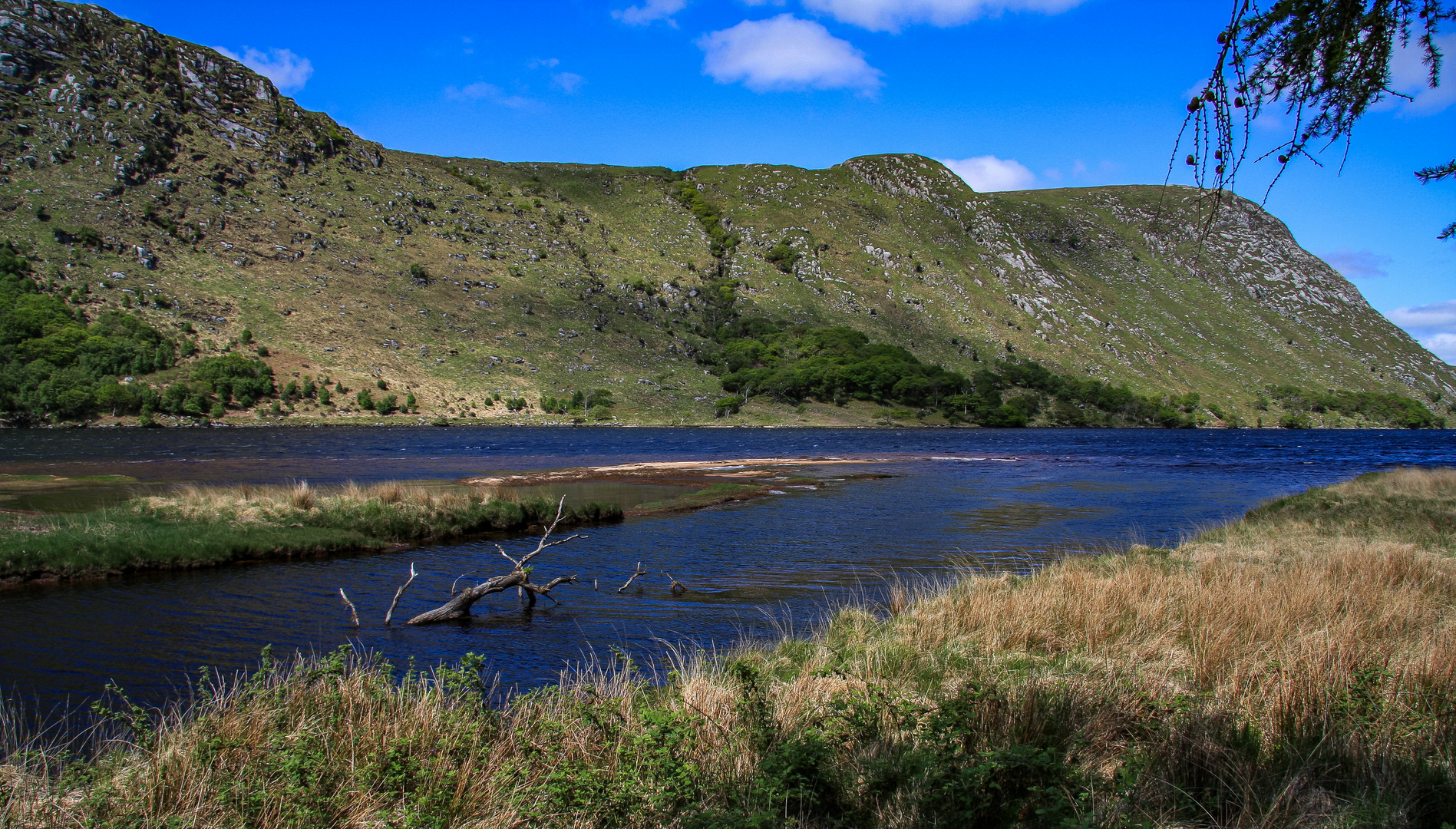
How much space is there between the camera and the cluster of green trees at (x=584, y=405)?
120750mm

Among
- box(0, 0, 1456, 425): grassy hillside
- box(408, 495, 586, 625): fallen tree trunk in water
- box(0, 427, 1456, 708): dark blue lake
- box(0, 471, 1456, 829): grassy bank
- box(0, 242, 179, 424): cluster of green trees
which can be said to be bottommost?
box(0, 427, 1456, 708): dark blue lake

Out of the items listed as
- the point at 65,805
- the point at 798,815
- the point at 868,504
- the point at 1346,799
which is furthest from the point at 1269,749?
the point at 868,504

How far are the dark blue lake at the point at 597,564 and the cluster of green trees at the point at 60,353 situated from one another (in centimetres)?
3789

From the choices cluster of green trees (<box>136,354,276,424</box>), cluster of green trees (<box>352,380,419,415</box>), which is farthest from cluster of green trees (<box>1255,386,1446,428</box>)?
cluster of green trees (<box>136,354,276,424</box>)

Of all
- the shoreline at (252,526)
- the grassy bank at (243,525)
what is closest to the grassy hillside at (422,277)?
the shoreline at (252,526)

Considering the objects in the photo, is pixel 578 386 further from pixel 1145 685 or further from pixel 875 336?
pixel 1145 685

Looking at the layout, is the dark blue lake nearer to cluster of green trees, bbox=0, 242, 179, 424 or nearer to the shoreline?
the shoreline

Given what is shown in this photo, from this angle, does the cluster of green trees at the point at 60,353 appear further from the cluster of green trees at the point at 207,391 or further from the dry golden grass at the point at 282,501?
the dry golden grass at the point at 282,501

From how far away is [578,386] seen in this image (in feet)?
417

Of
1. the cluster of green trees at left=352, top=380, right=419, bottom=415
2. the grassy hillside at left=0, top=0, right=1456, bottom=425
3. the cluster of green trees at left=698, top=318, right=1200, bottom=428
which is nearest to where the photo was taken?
the cluster of green trees at left=352, top=380, right=419, bottom=415

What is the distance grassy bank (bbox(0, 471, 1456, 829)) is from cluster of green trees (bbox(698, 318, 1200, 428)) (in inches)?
5186

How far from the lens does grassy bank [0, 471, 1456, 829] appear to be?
193 inches

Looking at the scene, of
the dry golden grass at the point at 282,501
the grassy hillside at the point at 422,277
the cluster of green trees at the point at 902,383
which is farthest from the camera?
the cluster of green trees at the point at 902,383

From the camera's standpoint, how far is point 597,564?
21594 millimetres
